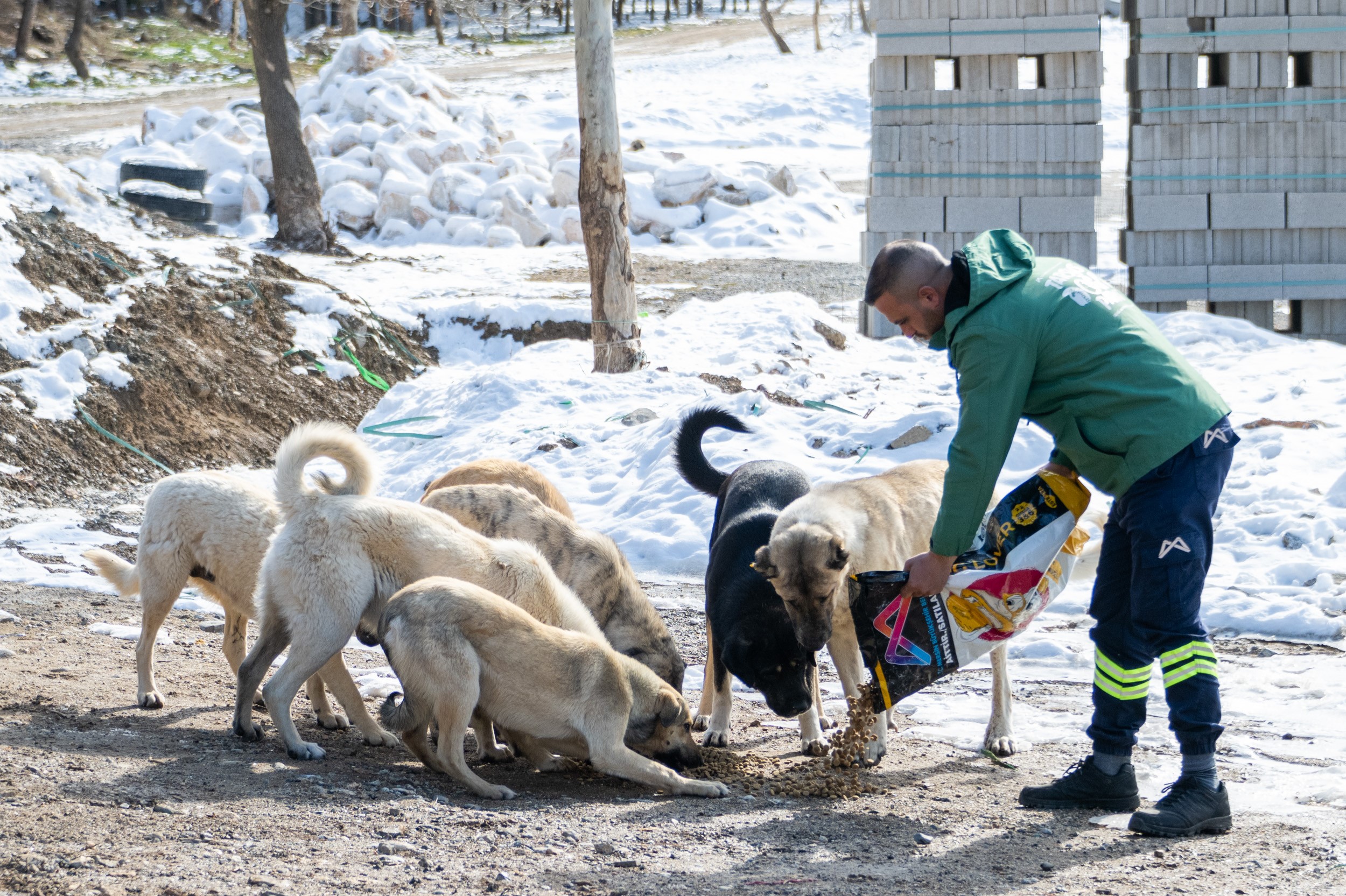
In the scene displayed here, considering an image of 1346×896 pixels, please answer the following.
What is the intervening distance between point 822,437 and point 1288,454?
3.17 m

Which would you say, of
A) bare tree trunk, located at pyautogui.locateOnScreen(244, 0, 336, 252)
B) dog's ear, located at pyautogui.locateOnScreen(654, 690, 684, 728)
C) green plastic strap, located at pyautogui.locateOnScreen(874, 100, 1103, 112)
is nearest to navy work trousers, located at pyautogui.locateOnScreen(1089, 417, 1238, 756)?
dog's ear, located at pyautogui.locateOnScreen(654, 690, 684, 728)

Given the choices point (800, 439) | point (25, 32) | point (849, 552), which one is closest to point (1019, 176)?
point (800, 439)

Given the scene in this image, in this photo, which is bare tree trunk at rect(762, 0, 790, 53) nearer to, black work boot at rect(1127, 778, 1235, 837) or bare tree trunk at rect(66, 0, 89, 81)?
bare tree trunk at rect(66, 0, 89, 81)

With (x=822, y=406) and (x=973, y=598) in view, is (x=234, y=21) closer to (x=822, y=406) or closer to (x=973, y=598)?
(x=822, y=406)

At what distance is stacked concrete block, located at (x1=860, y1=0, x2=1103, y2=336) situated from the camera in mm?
12250

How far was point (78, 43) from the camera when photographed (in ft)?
126

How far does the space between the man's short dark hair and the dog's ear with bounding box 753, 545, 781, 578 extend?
113 cm

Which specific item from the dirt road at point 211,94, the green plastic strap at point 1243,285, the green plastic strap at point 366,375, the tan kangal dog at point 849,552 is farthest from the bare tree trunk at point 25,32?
the tan kangal dog at point 849,552

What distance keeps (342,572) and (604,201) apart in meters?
7.41

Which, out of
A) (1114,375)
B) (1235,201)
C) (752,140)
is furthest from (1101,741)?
(752,140)

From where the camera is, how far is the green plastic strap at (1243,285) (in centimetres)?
1241

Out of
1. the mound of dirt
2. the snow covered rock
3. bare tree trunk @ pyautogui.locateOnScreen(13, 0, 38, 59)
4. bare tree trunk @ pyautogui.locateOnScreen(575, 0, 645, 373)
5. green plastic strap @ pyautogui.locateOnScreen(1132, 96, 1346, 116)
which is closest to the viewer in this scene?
the mound of dirt

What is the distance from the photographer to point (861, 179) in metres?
27.3

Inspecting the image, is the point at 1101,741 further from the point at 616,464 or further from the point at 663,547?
the point at 616,464
